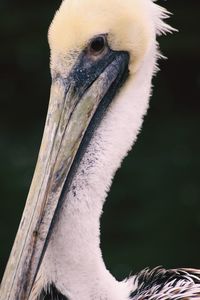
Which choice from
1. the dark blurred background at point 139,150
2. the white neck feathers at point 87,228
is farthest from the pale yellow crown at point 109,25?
the dark blurred background at point 139,150

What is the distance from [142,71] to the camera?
3.91 m

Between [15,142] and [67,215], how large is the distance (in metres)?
4.96

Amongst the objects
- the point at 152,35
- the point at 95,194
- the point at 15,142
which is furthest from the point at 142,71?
the point at 15,142

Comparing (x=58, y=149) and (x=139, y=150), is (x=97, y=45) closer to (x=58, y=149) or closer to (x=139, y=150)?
(x=58, y=149)

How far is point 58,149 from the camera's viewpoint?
144 inches

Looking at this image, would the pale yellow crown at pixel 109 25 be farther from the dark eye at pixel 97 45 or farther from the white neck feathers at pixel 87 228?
the white neck feathers at pixel 87 228

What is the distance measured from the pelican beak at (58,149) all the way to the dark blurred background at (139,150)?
11.3ft

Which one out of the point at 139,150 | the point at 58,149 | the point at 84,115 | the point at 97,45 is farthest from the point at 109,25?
the point at 139,150

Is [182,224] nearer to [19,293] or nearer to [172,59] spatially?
[172,59]

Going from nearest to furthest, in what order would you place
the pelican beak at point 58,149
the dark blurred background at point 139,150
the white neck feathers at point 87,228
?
1. the pelican beak at point 58,149
2. the white neck feathers at point 87,228
3. the dark blurred background at point 139,150

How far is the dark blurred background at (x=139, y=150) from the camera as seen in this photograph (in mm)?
7461

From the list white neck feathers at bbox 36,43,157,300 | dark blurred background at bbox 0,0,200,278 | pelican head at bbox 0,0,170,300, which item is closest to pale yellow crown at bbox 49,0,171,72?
pelican head at bbox 0,0,170,300

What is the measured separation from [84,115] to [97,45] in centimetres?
26

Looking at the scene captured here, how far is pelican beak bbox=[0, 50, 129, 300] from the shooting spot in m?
3.57
